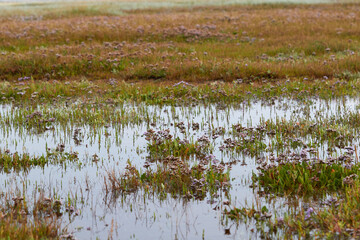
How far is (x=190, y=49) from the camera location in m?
19.3

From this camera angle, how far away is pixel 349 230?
15.3ft

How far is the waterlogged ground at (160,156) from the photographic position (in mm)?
5180

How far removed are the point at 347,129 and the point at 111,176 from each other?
478cm

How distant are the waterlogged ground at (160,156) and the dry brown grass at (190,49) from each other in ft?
13.2

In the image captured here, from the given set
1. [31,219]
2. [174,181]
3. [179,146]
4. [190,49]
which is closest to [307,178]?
[174,181]

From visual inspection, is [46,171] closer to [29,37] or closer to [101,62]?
[101,62]

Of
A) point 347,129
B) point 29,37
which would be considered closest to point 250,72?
point 347,129

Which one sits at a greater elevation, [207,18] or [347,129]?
[207,18]

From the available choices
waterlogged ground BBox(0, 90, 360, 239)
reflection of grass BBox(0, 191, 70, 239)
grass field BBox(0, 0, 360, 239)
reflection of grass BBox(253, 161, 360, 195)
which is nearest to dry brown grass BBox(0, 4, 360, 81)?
grass field BBox(0, 0, 360, 239)

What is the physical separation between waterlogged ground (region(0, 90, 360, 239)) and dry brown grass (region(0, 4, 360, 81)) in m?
4.04

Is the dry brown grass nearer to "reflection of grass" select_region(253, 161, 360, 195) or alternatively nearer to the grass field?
the grass field

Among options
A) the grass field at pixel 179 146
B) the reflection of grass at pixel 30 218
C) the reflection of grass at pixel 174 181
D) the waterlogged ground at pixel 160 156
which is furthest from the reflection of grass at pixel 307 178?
the reflection of grass at pixel 30 218

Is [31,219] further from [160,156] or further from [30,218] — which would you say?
[160,156]

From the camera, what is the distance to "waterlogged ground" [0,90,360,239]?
5.18m
